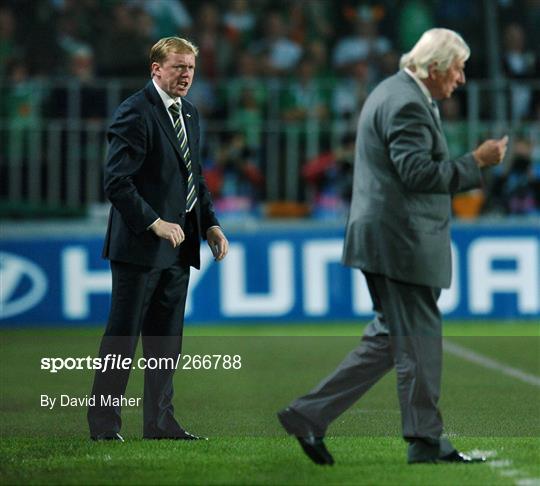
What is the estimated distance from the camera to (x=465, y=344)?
12719mm

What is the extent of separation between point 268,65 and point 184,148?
29.8 feet

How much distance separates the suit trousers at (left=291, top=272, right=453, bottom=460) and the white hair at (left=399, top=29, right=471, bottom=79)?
95 cm

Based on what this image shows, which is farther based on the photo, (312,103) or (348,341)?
(312,103)

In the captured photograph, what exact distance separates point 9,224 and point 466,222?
4.53 meters

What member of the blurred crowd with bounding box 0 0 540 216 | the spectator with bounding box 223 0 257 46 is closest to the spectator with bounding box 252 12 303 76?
the blurred crowd with bounding box 0 0 540 216

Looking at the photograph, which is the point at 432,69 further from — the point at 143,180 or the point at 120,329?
the point at 120,329

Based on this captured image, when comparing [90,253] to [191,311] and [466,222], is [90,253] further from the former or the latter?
[466,222]

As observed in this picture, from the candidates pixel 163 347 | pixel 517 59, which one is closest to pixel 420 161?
pixel 163 347

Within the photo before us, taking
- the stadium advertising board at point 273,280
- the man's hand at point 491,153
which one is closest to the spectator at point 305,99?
the stadium advertising board at point 273,280

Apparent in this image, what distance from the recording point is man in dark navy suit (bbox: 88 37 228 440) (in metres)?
7.15

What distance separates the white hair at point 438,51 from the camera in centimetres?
632

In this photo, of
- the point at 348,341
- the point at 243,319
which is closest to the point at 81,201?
the point at 243,319

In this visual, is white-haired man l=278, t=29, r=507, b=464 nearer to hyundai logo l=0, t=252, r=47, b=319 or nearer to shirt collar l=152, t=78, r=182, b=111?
shirt collar l=152, t=78, r=182, b=111

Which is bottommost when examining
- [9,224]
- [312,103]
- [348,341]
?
[348,341]
